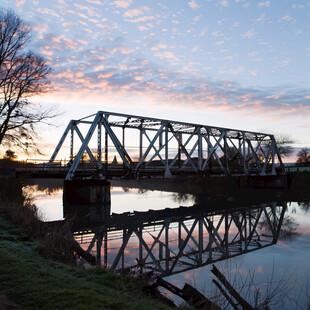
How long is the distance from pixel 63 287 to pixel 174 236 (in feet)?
45.6

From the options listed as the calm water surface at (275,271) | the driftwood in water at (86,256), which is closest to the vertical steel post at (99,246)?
the calm water surface at (275,271)

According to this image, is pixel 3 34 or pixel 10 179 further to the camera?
pixel 10 179

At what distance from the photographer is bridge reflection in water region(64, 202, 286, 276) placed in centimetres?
1376

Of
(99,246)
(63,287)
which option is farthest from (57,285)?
(99,246)

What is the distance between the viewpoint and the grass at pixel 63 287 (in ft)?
20.0

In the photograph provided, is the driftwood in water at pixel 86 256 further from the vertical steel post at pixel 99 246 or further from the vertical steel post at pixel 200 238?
the vertical steel post at pixel 200 238

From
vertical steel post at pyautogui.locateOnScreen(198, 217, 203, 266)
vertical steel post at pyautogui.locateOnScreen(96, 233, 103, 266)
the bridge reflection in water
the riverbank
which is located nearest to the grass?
the riverbank

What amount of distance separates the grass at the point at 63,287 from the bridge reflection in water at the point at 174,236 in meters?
2.15

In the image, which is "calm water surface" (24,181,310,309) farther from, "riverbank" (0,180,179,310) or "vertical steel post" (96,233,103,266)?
"riverbank" (0,180,179,310)

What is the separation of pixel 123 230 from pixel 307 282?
42.3 ft

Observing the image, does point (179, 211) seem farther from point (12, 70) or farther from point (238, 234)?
point (12, 70)

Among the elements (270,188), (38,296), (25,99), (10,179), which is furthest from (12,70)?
(270,188)

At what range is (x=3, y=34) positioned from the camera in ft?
89.5

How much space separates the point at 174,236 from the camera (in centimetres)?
2023
